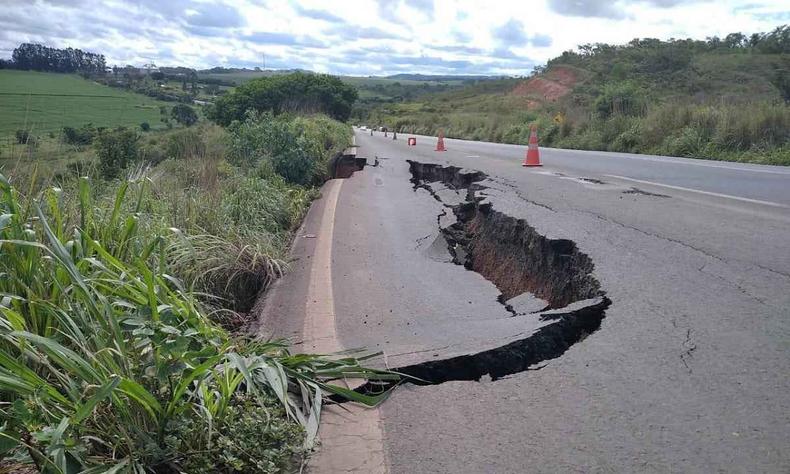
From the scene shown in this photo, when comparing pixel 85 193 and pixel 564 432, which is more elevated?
pixel 85 193

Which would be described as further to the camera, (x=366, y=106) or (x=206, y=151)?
(x=366, y=106)

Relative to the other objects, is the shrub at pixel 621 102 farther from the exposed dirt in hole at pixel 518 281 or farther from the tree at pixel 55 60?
the tree at pixel 55 60

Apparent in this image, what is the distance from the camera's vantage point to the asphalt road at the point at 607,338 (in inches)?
99.6

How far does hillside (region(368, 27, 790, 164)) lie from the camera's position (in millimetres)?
15297

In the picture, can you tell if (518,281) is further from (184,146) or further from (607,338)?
(184,146)

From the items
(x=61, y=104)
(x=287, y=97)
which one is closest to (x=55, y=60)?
(x=61, y=104)

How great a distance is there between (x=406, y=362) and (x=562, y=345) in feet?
3.22

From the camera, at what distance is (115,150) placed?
8820 mm

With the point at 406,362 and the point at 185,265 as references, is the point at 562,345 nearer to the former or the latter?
the point at 406,362

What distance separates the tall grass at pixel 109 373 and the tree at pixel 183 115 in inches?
376

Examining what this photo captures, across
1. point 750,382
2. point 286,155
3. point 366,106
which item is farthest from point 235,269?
point 366,106

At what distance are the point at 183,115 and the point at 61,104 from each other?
5.93 m

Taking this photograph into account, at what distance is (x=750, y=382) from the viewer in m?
3.01

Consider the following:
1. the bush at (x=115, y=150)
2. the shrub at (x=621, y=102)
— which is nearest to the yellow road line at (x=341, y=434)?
the bush at (x=115, y=150)
